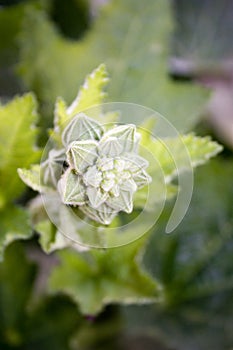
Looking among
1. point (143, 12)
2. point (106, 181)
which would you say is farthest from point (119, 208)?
point (143, 12)

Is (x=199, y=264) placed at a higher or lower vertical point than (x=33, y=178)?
lower

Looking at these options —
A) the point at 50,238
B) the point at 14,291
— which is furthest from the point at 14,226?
the point at 14,291

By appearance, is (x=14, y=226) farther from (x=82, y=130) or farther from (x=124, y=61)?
(x=124, y=61)

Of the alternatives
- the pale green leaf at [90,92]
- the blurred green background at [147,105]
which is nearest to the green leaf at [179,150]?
the pale green leaf at [90,92]

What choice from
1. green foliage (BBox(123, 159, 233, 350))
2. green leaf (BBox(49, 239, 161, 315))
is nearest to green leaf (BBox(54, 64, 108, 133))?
green leaf (BBox(49, 239, 161, 315))

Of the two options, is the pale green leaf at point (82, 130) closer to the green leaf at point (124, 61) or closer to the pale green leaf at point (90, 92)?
the pale green leaf at point (90, 92)

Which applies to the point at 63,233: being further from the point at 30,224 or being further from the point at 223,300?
the point at 223,300

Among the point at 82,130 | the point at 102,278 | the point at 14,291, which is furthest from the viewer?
the point at 14,291
